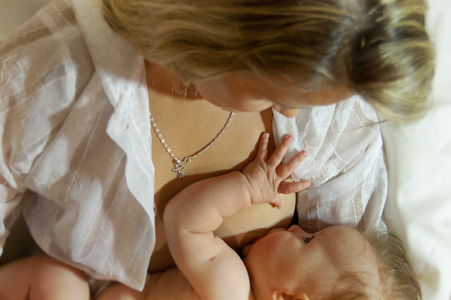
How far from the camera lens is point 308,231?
3.44 ft


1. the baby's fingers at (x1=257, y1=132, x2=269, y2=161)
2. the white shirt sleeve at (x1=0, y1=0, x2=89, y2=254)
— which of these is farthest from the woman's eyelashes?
the white shirt sleeve at (x1=0, y1=0, x2=89, y2=254)

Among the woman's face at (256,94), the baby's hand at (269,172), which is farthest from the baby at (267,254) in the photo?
the woman's face at (256,94)

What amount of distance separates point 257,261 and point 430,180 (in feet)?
1.52

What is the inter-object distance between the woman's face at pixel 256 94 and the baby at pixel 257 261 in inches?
10.0

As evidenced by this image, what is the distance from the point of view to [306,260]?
35.4 inches

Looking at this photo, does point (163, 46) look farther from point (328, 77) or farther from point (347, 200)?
point (347, 200)

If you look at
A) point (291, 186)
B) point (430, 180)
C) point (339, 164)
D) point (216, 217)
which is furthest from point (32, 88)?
point (430, 180)

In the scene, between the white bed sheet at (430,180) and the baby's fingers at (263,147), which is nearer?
the baby's fingers at (263,147)

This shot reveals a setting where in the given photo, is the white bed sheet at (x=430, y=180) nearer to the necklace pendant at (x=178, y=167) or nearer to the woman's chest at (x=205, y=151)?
the woman's chest at (x=205, y=151)

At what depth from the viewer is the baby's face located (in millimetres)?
877

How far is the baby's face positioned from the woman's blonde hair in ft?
1.24

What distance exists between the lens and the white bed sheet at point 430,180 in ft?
3.34

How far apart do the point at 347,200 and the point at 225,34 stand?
2.02 ft

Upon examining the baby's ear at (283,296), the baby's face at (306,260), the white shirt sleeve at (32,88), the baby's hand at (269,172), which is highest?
the white shirt sleeve at (32,88)
